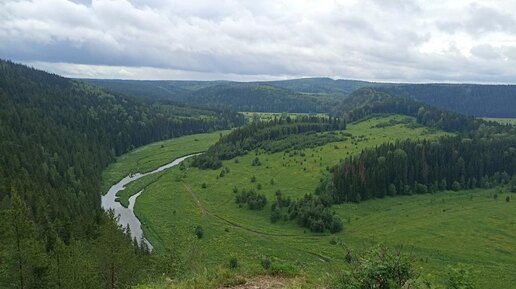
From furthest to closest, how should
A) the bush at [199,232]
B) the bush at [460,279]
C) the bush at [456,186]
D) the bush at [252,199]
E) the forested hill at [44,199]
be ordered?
the bush at [456,186] < the bush at [252,199] < the bush at [199,232] < the forested hill at [44,199] < the bush at [460,279]

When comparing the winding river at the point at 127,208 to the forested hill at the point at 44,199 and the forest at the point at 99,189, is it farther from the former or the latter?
the forest at the point at 99,189

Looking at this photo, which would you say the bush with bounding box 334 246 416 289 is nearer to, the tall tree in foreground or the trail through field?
the tall tree in foreground

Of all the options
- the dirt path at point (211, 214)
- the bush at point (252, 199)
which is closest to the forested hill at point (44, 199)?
the dirt path at point (211, 214)

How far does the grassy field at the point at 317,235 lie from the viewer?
94062 millimetres

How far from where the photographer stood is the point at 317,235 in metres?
112

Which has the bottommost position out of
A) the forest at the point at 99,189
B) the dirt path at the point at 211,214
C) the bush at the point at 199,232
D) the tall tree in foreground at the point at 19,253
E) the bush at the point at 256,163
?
the dirt path at the point at 211,214

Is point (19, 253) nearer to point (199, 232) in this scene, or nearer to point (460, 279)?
point (460, 279)

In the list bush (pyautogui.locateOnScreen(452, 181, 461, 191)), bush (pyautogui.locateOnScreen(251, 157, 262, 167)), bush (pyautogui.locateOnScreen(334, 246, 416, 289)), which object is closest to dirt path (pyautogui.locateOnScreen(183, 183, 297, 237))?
bush (pyautogui.locateOnScreen(251, 157, 262, 167))

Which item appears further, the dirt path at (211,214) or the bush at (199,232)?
the dirt path at (211,214)

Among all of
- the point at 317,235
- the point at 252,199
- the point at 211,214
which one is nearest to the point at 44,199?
the point at 211,214

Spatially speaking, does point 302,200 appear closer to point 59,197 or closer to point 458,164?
point 59,197

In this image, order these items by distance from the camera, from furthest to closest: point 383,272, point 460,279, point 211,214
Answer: point 211,214, point 383,272, point 460,279

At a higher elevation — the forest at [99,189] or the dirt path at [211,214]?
the forest at [99,189]

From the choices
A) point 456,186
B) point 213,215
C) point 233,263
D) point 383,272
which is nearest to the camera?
point 383,272
